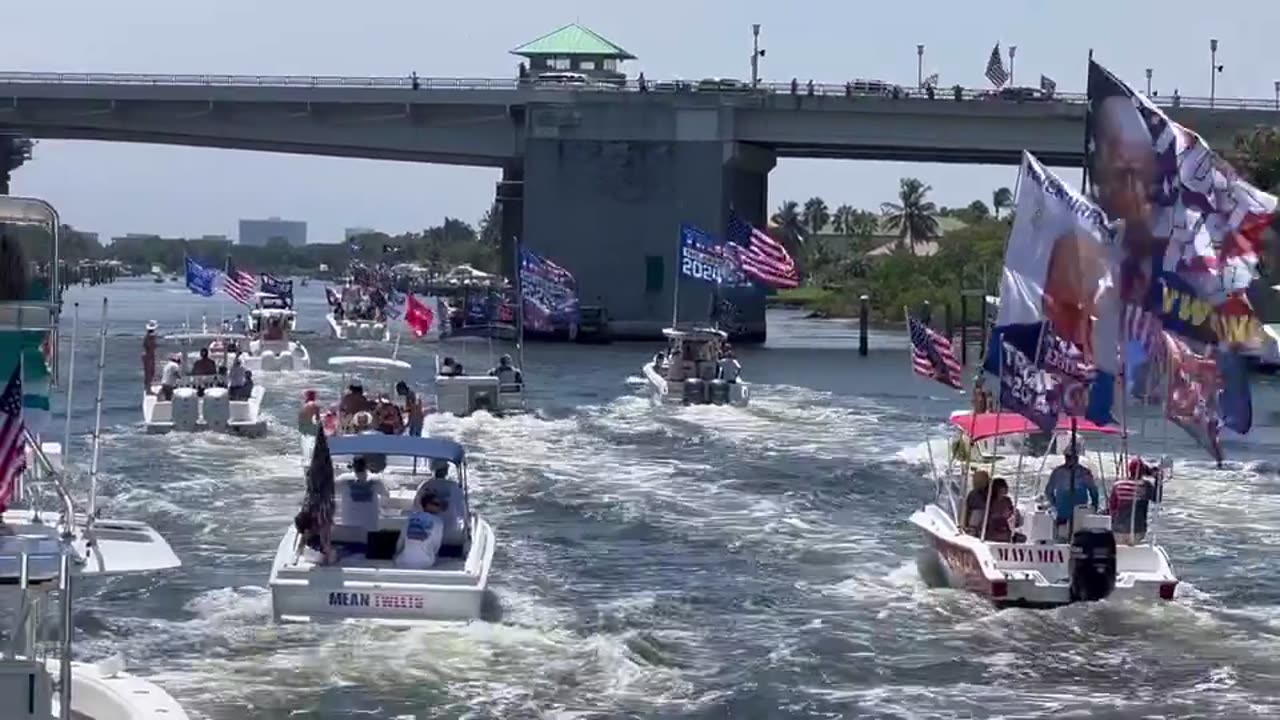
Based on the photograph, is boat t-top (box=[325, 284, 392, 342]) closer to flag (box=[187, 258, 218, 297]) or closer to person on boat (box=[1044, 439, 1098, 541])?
flag (box=[187, 258, 218, 297])

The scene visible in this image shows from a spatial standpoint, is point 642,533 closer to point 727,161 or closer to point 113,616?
point 113,616

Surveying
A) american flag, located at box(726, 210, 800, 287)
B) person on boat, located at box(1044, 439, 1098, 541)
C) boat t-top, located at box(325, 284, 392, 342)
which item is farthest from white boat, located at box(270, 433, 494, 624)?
boat t-top, located at box(325, 284, 392, 342)

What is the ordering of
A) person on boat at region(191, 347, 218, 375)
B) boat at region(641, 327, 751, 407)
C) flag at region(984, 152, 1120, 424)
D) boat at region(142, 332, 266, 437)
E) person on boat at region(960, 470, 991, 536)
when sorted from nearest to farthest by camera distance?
flag at region(984, 152, 1120, 424), person on boat at region(960, 470, 991, 536), boat at region(142, 332, 266, 437), person on boat at region(191, 347, 218, 375), boat at region(641, 327, 751, 407)

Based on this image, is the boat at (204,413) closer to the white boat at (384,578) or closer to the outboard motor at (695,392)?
the outboard motor at (695,392)

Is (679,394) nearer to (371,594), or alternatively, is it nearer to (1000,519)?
(1000,519)

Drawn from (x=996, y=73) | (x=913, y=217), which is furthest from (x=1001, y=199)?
(x=996, y=73)

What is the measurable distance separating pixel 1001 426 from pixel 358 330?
59896mm

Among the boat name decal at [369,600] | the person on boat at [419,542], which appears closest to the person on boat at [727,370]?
the person on boat at [419,542]

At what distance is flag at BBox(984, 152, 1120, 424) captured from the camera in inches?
876

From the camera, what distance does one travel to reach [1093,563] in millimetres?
23219

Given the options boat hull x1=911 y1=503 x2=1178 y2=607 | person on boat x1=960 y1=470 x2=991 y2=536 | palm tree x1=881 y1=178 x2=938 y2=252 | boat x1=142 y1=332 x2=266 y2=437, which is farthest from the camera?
palm tree x1=881 y1=178 x2=938 y2=252

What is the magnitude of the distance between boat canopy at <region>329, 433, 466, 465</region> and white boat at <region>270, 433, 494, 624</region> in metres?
1.23

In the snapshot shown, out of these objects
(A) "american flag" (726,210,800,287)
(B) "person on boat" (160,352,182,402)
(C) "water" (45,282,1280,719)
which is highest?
(A) "american flag" (726,210,800,287)

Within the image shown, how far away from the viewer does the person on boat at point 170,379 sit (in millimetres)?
44828
